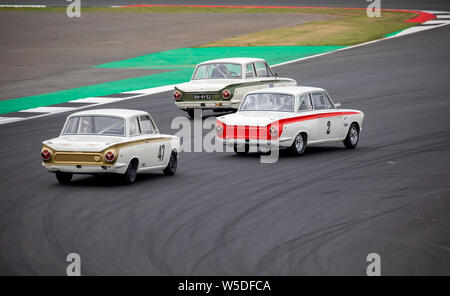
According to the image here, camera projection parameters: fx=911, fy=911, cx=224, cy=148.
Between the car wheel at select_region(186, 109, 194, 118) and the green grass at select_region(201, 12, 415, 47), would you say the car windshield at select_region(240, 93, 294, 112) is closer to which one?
the car wheel at select_region(186, 109, 194, 118)

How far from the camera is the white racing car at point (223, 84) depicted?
2225 centimetres

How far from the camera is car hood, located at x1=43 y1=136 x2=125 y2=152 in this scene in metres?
14.0

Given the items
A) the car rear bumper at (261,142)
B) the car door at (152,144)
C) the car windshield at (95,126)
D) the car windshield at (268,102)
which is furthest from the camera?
the car windshield at (268,102)

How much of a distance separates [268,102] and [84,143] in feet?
16.7

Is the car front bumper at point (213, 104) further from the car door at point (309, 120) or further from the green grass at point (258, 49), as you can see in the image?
the green grass at point (258, 49)

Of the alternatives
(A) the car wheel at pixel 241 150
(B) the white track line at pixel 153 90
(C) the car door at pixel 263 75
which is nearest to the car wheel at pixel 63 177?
Answer: (A) the car wheel at pixel 241 150

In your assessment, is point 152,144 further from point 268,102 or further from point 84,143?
point 268,102

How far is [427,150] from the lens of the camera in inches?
711

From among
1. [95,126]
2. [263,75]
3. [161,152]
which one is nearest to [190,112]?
[263,75]

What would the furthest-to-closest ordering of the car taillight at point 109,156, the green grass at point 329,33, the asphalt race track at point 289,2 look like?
the asphalt race track at point 289,2, the green grass at point 329,33, the car taillight at point 109,156

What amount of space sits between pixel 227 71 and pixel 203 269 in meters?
13.9

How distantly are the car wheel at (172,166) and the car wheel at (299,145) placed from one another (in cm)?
252

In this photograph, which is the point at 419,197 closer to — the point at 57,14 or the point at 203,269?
the point at 203,269
